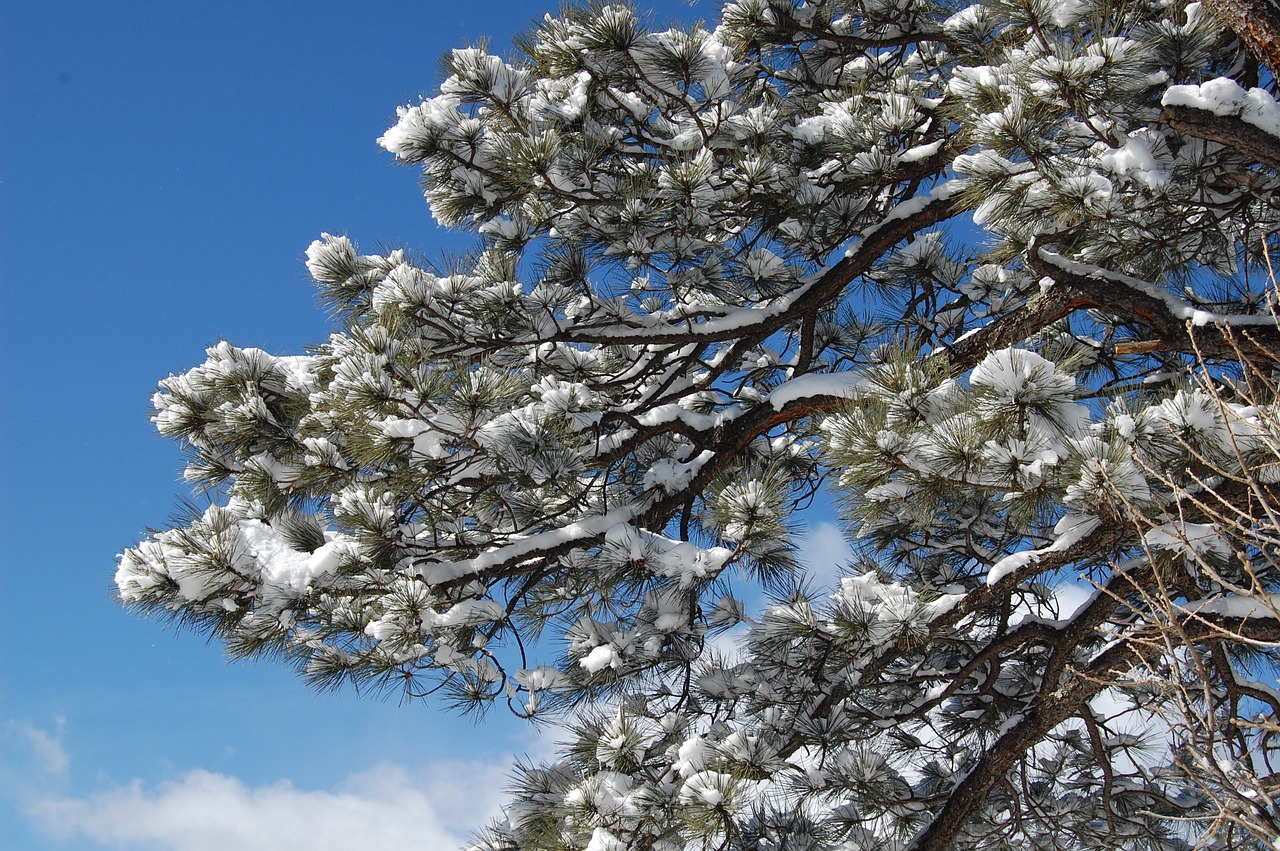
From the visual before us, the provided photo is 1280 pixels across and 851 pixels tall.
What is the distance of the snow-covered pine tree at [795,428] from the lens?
2807 mm

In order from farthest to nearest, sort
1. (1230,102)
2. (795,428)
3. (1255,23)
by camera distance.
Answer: (795,428) < (1255,23) < (1230,102)

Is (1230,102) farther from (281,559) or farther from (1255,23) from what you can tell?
(281,559)

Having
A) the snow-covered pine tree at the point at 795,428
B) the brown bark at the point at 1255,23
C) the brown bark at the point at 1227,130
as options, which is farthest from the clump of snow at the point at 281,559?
the brown bark at the point at 1255,23

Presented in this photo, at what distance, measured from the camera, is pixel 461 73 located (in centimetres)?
397

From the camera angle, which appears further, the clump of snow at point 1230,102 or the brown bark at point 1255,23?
the brown bark at point 1255,23

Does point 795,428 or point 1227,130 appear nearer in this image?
point 1227,130

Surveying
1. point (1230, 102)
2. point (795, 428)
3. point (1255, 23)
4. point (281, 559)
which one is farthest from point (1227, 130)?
point (281, 559)

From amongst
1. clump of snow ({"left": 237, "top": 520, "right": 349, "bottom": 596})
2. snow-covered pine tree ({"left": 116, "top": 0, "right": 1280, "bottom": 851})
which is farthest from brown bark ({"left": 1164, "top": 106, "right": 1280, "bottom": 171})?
clump of snow ({"left": 237, "top": 520, "right": 349, "bottom": 596})

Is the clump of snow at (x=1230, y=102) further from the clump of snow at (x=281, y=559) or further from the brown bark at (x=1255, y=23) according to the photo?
the clump of snow at (x=281, y=559)

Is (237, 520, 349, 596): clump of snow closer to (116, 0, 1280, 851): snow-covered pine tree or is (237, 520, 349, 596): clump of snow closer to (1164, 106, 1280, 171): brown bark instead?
(116, 0, 1280, 851): snow-covered pine tree

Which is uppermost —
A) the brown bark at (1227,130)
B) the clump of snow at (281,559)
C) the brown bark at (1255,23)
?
the brown bark at (1255,23)

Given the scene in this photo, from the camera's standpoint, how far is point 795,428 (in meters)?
4.84

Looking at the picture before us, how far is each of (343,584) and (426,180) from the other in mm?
1876

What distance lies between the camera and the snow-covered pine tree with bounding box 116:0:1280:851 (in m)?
2.81
